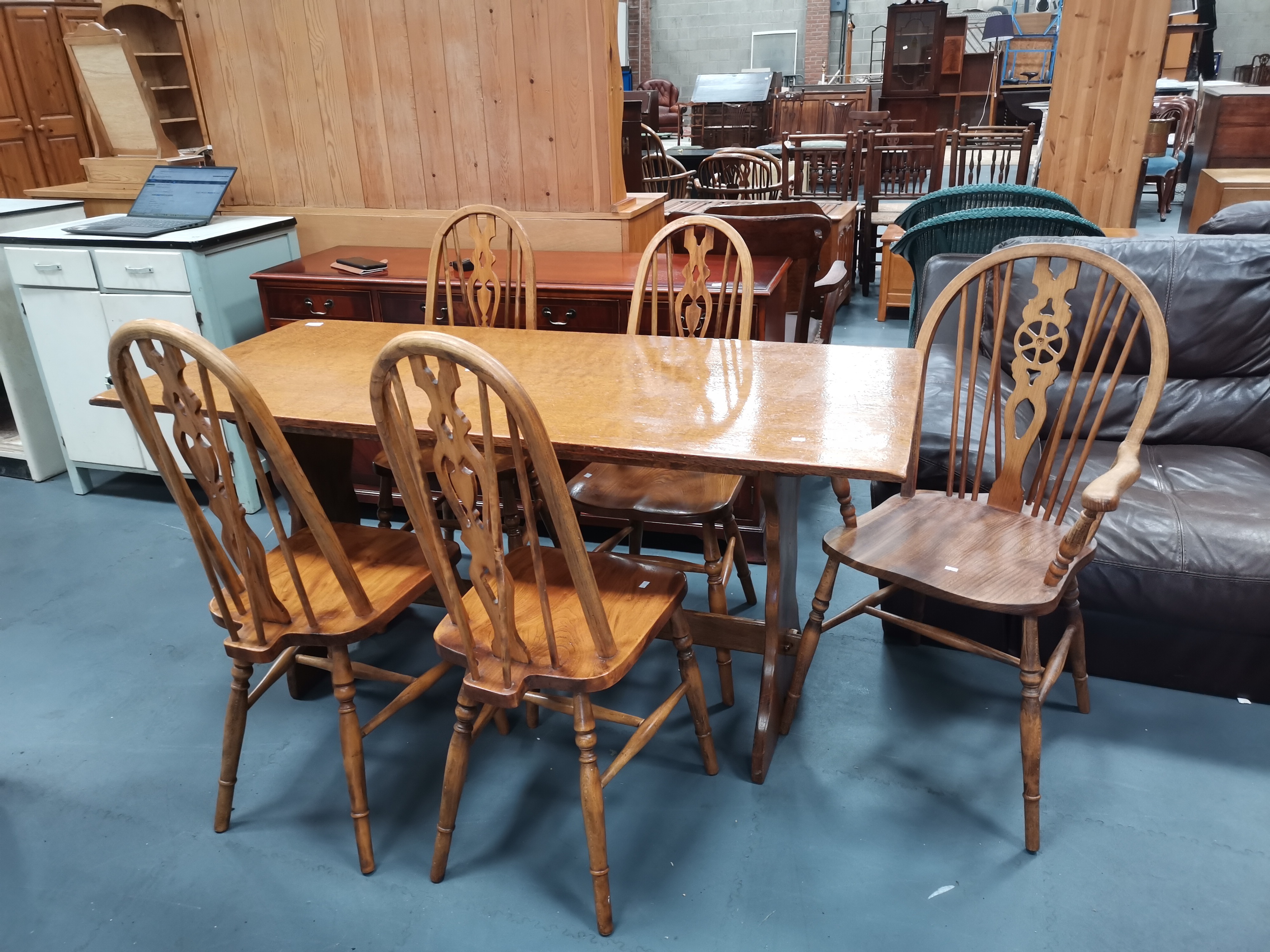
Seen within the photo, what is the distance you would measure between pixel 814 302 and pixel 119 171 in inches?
110

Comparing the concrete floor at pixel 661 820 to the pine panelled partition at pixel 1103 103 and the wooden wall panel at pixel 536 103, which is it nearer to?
the wooden wall panel at pixel 536 103

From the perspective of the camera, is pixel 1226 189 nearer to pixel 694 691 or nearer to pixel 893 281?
pixel 893 281

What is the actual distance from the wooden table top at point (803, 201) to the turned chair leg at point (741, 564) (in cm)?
199

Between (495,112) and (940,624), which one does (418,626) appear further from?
(495,112)

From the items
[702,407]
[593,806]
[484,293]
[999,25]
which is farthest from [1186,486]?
[999,25]

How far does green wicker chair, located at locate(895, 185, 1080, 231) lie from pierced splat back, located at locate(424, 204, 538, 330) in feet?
4.44

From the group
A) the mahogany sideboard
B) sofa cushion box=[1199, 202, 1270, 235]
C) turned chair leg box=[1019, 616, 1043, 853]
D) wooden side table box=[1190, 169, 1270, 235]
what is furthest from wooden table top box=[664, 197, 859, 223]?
turned chair leg box=[1019, 616, 1043, 853]

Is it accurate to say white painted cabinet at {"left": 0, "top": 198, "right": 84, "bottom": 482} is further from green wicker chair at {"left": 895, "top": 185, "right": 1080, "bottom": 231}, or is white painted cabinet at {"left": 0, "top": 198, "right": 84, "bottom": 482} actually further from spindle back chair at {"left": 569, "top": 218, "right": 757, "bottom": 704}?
green wicker chair at {"left": 895, "top": 185, "right": 1080, "bottom": 231}

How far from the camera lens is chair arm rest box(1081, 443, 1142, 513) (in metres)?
1.44

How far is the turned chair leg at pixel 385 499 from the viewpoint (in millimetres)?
2316

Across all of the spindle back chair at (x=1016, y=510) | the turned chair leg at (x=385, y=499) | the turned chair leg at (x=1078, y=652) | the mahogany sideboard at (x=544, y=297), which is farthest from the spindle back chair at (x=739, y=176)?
the turned chair leg at (x=1078, y=652)

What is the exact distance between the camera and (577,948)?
1.47 metres

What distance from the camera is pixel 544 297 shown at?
259cm

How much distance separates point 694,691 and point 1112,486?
0.85m
